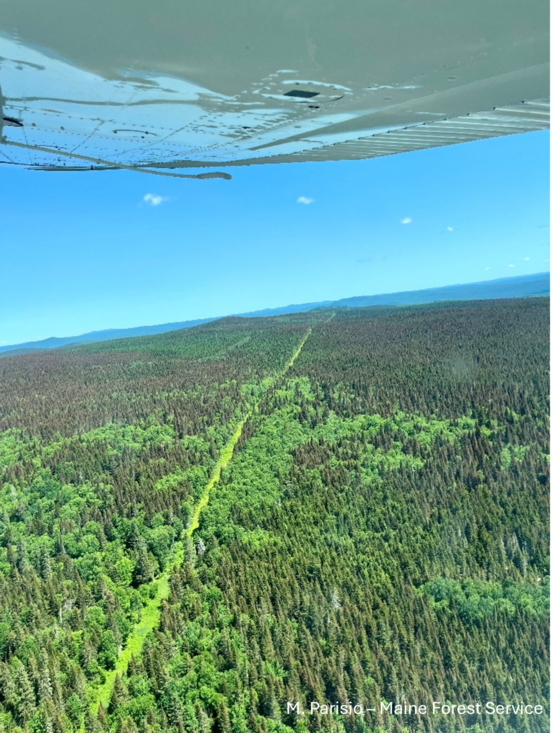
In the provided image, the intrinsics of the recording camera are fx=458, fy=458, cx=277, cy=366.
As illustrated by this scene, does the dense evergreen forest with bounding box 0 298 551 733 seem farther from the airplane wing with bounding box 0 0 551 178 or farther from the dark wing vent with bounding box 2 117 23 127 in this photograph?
the dark wing vent with bounding box 2 117 23 127

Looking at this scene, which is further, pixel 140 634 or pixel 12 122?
pixel 140 634

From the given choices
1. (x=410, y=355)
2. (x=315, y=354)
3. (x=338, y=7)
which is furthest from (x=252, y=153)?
(x=315, y=354)

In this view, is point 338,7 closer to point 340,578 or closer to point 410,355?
point 340,578

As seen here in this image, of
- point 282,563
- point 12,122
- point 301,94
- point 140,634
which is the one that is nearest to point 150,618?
point 140,634

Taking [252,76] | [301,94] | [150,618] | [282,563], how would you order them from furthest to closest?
[282,563] → [150,618] → [301,94] → [252,76]

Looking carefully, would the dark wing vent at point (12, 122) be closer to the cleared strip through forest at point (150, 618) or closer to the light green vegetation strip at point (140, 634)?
the cleared strip through forest at point (150, 618)

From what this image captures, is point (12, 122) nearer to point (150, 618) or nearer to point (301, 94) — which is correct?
point (301, 94)
